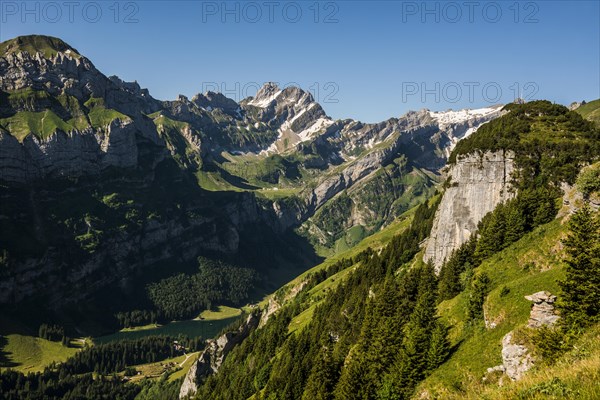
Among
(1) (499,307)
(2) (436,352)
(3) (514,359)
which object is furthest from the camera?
(2) (436,352)

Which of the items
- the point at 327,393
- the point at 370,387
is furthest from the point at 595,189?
the point at 327,393

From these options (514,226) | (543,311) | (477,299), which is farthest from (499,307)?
(514,226)

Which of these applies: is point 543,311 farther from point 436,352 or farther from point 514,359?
point 436,352

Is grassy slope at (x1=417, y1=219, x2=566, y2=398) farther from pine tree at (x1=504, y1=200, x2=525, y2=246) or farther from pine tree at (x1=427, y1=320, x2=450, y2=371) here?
pine tree at (x1=504, y1=200, x2=525, y2=246)

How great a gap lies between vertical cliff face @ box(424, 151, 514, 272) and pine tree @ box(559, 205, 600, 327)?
166ft

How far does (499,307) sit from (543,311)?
39.3 feet

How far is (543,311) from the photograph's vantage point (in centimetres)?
3728

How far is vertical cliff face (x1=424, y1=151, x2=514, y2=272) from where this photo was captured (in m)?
87.7

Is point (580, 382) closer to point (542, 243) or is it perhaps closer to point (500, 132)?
point (542, 243)

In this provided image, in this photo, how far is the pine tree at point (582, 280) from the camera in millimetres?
34441

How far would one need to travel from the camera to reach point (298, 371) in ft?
277

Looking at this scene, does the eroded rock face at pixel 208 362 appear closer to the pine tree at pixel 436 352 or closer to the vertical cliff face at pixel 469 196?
the vertical cliff face at pixel 469 196

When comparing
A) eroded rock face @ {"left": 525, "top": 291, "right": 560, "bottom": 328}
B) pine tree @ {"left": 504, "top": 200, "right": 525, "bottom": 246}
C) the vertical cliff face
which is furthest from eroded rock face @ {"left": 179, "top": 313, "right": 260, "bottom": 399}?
eroded rock face @ {"left": 525, "top": 291, "right": 560, "bottom": 328}

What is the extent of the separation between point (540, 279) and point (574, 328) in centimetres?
1845
